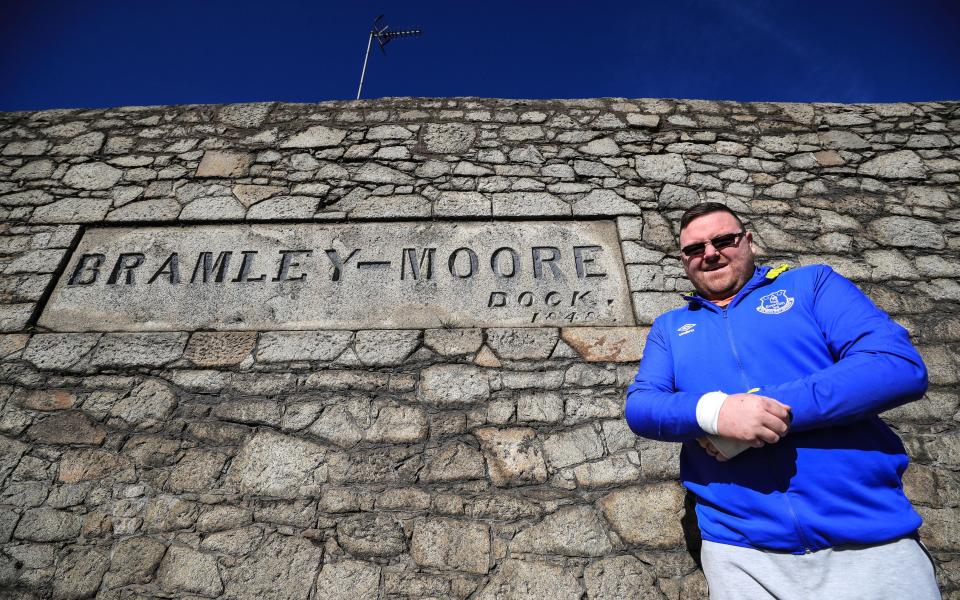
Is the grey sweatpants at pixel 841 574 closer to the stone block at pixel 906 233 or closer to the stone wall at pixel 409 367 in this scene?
the stone wall at pixel 409 367

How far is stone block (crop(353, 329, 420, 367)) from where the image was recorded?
2367 millimetres

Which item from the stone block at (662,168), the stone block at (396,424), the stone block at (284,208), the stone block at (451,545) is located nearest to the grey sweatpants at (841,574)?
the stone block at (451,545)

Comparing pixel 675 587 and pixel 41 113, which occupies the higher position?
pixel 41 113

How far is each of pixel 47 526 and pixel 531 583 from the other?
2070 mm

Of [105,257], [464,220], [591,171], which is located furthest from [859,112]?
[105,257]

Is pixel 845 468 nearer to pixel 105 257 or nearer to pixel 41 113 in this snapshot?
pixel 105 257

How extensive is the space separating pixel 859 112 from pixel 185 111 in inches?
184

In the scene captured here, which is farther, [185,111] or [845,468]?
[185,111]

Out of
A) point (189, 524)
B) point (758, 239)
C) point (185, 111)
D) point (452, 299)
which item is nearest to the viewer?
point (189, 524)

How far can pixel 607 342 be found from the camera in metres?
2.39

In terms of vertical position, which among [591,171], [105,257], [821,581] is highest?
[591,171]

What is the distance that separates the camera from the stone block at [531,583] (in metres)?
1.84

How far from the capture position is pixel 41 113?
3223 mm

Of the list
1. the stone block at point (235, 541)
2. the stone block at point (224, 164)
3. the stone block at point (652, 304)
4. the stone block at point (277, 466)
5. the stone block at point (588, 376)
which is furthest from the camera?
the stone block at point (224, 164)
